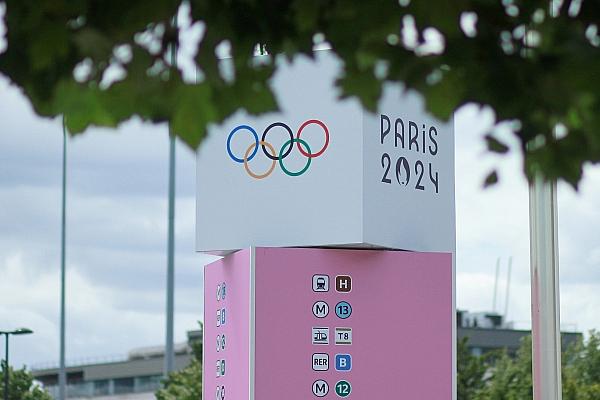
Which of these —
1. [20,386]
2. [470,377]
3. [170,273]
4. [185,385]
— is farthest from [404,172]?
[20,386]

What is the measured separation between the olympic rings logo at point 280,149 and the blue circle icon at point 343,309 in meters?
0.64

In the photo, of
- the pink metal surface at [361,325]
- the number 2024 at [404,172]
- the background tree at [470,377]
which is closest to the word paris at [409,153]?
the number 2024 at [404,172]

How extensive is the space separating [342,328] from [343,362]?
0.16m

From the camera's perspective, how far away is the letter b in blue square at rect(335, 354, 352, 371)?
6.01 metres

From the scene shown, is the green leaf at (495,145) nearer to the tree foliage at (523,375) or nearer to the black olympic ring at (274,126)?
the black olympic ring at (274,126)

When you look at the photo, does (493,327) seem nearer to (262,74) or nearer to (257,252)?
(257,252)

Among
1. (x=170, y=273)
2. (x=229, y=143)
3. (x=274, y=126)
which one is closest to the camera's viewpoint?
(x=274, y=126)

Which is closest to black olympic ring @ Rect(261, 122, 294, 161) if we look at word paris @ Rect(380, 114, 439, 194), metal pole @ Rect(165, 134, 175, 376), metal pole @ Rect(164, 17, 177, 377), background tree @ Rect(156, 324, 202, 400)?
word paris @ Rect(380, 114, 439, 194)

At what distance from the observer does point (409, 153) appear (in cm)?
609

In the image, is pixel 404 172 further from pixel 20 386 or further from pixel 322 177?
pixel 20 386

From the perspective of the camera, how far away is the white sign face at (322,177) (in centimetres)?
586

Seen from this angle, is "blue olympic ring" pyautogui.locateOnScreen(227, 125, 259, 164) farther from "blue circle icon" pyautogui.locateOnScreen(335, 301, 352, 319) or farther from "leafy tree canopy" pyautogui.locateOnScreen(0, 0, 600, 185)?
"leafy tree canopy" pyautogui.locateOnScreen(0, 0, 600, 185)

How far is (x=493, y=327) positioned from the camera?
3744 cm

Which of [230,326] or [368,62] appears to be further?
[230,326]
